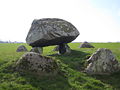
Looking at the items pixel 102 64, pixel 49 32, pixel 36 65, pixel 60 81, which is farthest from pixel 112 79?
pixel 49 32

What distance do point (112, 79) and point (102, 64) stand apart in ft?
6.66

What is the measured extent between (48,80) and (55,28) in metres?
12.5

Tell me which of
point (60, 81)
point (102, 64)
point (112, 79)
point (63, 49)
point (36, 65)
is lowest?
point (112, 79)

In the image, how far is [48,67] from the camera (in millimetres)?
14172

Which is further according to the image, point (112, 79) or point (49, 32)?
point (49, 32)

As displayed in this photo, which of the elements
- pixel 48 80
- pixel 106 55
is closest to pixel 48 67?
pixel 48 80

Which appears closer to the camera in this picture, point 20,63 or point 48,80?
point 48,80

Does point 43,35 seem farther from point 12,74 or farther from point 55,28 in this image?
point 12,74

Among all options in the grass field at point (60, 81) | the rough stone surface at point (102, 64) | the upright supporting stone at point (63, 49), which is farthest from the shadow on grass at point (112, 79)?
the upright supporting stone at point (63, 49)

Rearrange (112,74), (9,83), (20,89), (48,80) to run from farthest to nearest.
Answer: (112,74)
(48,80)
(9,83)
(20,89)

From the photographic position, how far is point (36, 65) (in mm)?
13992

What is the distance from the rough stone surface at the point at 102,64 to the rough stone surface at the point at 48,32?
8.56 metres

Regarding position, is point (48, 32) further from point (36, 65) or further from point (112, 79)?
point (112, 79)

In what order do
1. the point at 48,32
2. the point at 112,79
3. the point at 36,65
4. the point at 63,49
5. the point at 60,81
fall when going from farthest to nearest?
the point at 63,49 < the point at 48,32 < the point at 112,79 < the point at 36,65 < the point at 60,81
